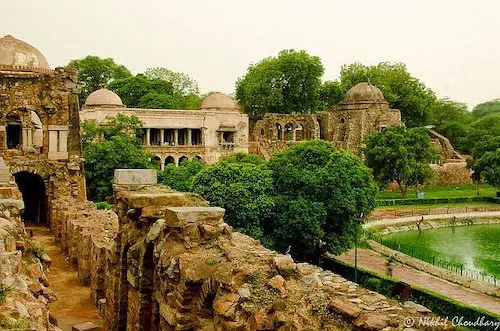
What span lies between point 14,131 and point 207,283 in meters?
18.6

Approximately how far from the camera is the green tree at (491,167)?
34.7 meters

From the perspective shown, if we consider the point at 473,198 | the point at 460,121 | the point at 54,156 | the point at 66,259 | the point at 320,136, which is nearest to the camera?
the point at 66,259

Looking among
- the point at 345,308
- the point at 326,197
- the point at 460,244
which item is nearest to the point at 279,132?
the point at 460,244

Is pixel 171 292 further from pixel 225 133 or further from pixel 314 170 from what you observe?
pixel 225 133

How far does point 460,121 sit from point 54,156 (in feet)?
146

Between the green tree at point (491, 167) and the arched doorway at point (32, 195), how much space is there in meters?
26.0

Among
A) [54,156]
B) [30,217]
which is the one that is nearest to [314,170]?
[54,156]

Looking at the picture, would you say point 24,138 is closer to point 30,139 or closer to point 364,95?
point 30,139

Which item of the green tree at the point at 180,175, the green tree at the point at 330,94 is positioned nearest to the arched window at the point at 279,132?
the green tree at the point at 330,94

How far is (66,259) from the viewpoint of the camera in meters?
15.0

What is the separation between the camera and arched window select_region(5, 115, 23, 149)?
21.5 metres

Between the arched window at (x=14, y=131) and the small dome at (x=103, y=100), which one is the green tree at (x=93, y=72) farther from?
the arched window at (x=14, y=131)

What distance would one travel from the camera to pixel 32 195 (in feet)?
69.6

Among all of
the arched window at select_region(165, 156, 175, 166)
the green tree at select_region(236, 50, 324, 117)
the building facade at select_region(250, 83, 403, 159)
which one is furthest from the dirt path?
the green tree at select_region(236, 50, 324, 117)
